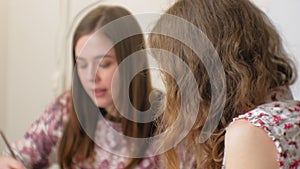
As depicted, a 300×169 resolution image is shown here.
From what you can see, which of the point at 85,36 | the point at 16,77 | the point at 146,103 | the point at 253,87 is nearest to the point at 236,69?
the point at 253,87

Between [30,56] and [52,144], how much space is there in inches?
24.6

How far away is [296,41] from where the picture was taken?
1404mm

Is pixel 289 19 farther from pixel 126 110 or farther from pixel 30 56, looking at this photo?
pixel 30 56

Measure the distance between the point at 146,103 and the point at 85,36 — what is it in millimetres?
264

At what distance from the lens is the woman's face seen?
1.42m

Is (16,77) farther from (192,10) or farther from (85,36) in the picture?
(192,10)

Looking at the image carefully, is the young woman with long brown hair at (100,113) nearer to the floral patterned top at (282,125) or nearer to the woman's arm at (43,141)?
the woman's arm at (43,141)

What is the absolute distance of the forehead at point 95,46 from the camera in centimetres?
143

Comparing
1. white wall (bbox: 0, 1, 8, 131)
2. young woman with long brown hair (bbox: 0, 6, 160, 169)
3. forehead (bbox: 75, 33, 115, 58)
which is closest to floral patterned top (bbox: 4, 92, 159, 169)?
young woman with long brown hair (bbox: 0, 6, 160, 169)

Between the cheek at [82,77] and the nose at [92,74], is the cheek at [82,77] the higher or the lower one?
the lower one

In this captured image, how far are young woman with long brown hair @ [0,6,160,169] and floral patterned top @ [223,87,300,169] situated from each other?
60 cm

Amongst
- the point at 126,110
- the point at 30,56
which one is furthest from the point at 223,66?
the point at 30,56

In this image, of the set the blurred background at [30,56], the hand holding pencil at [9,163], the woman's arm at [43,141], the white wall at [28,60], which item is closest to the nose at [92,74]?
the woman's arm at [43,141]

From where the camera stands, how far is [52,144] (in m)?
1.49
